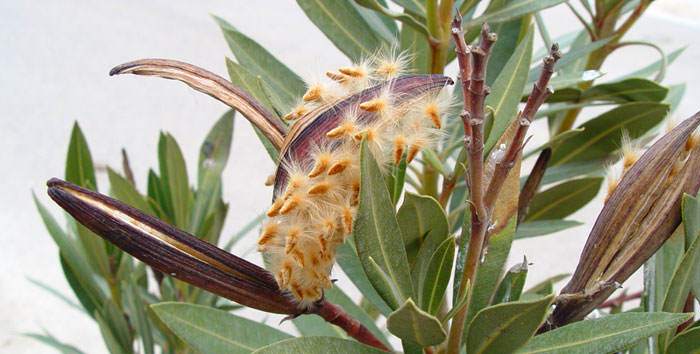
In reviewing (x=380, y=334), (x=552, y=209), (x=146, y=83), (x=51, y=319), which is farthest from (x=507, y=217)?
(x=146, y=83)

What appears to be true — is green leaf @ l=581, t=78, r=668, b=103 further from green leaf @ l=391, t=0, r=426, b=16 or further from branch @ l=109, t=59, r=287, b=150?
branch @ l=109, t=59, r=287, b=150

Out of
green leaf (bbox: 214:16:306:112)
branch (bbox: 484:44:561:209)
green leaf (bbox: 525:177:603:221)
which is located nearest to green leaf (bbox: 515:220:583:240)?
green leaf (bbox: 525:177:603:221)

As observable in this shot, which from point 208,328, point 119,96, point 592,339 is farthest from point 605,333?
point 119,96

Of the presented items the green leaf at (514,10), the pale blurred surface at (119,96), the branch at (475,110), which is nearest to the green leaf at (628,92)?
the green leaf at (514,10)

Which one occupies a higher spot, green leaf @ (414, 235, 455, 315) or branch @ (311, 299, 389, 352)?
green leaf @ (414, 235, 455, 315)

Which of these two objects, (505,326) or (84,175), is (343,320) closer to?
(505,326)

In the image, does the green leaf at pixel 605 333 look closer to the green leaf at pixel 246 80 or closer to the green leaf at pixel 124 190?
the green leaf at pixel 246 80
